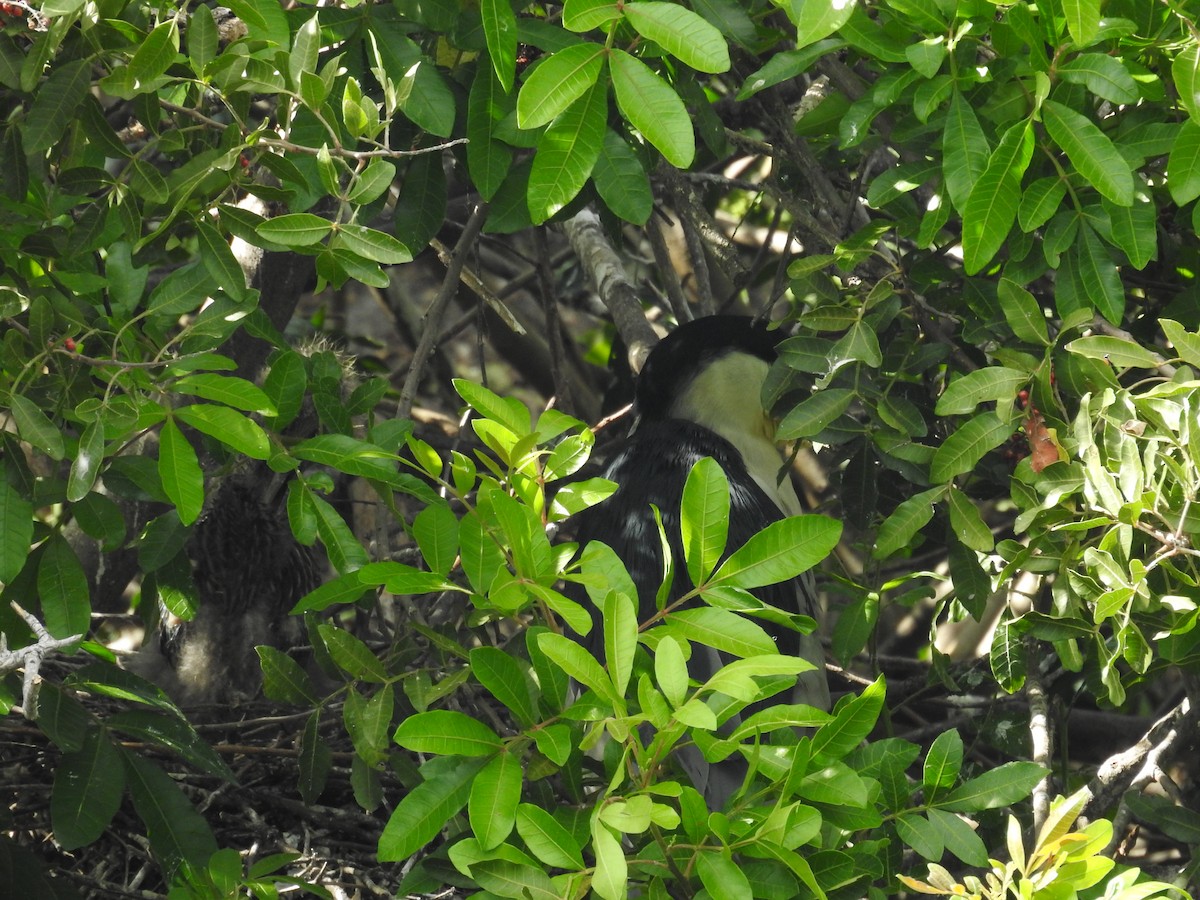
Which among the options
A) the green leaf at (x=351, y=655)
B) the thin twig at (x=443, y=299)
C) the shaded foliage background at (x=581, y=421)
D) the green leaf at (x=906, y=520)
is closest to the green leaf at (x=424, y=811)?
the shaded foliage background at (x=581, y=421)

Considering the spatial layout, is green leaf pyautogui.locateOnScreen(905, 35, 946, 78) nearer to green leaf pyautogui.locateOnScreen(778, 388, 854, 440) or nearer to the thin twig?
green leaf pyautogui.locateOnScreen(778, 388, 854, 440)

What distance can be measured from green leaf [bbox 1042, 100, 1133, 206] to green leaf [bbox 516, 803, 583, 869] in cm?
94

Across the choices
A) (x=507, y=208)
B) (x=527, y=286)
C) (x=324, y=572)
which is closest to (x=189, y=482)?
(x=507, y=208)

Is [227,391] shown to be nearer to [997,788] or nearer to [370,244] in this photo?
[370,244]

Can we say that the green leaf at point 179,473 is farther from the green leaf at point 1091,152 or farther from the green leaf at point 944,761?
the green leaf at point 1091,152

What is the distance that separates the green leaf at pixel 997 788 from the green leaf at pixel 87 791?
1.23 meters

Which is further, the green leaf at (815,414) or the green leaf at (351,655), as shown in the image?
the green leaf at (815,414)

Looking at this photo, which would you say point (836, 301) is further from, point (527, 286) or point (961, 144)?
point (527, 286)

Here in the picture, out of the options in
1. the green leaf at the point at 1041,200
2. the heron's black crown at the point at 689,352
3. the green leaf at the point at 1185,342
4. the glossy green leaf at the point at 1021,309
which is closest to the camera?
the green leaf at the point at 1185,342

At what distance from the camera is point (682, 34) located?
1.29 meters

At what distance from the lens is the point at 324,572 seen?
358cm

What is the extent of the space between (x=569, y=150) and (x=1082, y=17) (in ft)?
1.88

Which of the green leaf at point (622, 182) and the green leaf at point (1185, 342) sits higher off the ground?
the green leaf at point (622, 182)

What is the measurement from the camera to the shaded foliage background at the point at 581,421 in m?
1.35
